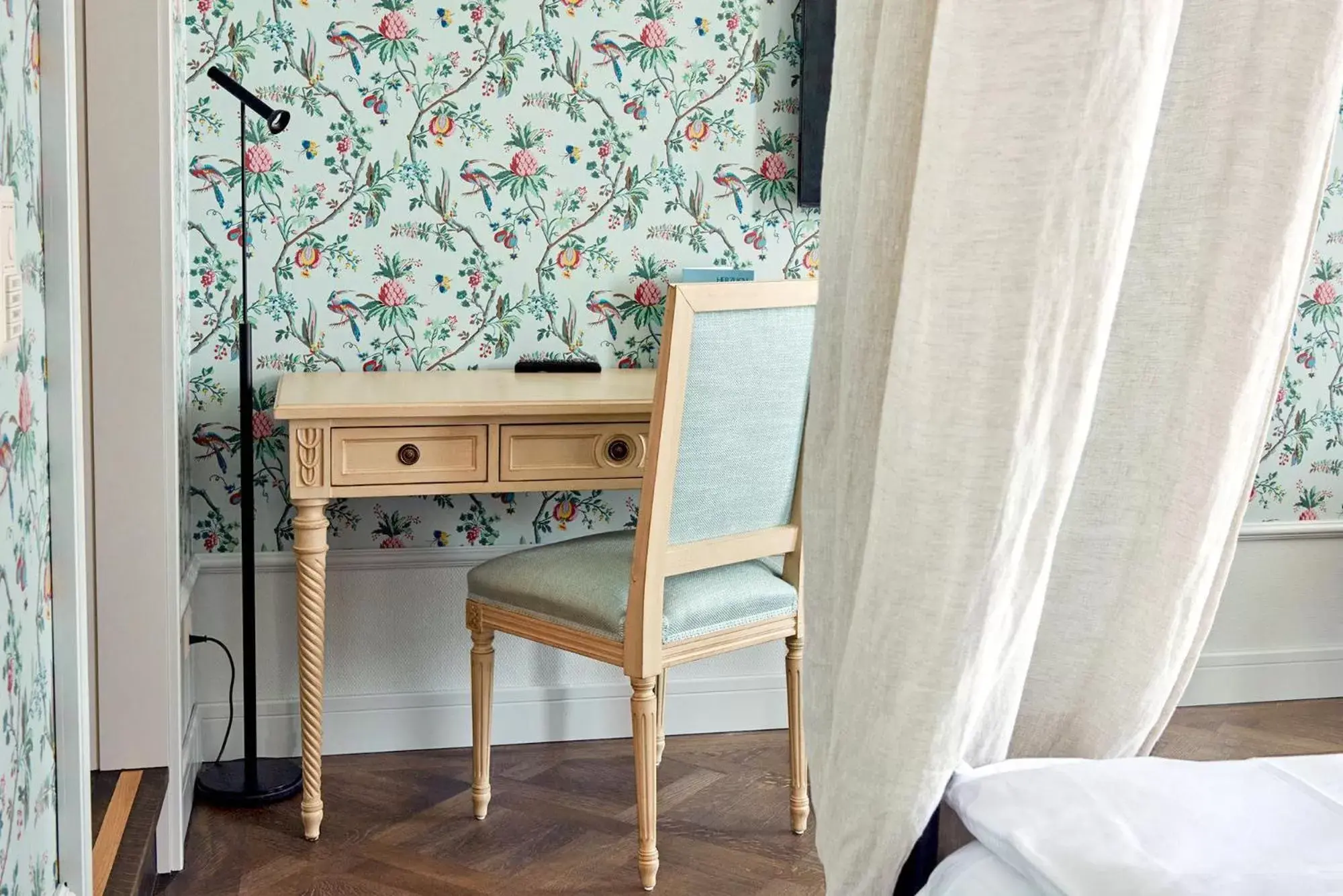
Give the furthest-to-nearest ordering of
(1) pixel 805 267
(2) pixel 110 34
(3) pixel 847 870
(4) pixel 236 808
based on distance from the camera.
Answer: (1) pixel 805 267, (4) pixel 236 808, (2) pixel 110 34, (3) pixel 847 870

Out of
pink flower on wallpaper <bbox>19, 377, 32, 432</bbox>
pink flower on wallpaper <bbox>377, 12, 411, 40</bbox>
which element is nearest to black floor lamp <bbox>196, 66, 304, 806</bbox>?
pink flower on wallpaper <bbox>377, 12, 411, 40</bbox>

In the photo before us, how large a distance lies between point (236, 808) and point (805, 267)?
5.53 feet

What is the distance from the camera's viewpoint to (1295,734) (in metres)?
3.13

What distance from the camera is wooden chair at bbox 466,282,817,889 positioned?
7.16 feet

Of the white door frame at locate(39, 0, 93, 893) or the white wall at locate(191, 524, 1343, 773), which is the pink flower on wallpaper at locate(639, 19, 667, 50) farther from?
the white door frame at locate(39, 0, 93, 893)

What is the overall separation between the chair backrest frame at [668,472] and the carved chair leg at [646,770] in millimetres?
43

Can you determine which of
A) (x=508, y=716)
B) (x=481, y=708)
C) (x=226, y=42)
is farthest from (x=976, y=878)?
(x=226, y=42)

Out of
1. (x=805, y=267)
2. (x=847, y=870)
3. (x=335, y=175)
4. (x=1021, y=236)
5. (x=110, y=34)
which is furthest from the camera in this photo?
(x=805, y=267)

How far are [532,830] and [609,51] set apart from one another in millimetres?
1631

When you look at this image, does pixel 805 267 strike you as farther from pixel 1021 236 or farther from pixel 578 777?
pixel 1021 236

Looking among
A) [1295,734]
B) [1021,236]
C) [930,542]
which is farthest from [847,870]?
[1295,734]

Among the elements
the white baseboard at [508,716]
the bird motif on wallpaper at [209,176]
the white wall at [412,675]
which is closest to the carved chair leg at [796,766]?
the white baseboard at [508,716]

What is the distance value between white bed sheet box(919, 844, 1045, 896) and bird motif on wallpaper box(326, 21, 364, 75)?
2185mm

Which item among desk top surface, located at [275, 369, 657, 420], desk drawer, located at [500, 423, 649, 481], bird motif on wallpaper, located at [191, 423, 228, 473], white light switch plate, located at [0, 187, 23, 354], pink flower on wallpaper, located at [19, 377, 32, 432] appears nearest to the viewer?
white light switch plate, located at [0, 187, 23, 354]
